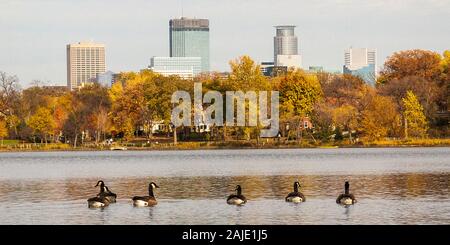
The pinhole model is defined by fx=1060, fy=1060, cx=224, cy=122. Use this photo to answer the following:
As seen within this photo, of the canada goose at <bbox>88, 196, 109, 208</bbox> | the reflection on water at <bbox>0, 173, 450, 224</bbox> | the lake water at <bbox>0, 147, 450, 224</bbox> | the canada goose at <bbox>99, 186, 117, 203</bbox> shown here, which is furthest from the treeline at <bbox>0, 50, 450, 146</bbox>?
the canada goose at <bbox>88, 196, 109, 208</bbox>

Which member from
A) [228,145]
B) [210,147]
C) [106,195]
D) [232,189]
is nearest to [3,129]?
[210,147]

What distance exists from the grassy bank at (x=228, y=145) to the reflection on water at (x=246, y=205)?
51352mm

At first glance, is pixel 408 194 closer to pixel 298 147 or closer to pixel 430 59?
pixel 298 147

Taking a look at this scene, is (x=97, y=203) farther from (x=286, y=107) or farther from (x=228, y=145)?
(x=228, y=145)

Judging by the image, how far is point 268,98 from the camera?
110 metres

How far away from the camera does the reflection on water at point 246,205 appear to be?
3422cm

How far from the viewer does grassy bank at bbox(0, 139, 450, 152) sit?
10789 centimetres

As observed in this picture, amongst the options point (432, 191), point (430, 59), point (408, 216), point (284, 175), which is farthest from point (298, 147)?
point (408, 216)

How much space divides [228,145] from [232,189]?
66.8 meters

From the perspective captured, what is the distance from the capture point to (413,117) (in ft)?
346

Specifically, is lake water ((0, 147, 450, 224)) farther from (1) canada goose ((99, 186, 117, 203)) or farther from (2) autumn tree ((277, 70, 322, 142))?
(2) autumn tree ((277, 70, 322, 142))

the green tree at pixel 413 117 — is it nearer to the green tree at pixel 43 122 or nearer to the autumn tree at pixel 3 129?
the green tree at pixel 43 122

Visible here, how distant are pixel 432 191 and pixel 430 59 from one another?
7926cm

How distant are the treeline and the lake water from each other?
30298 millimetres
